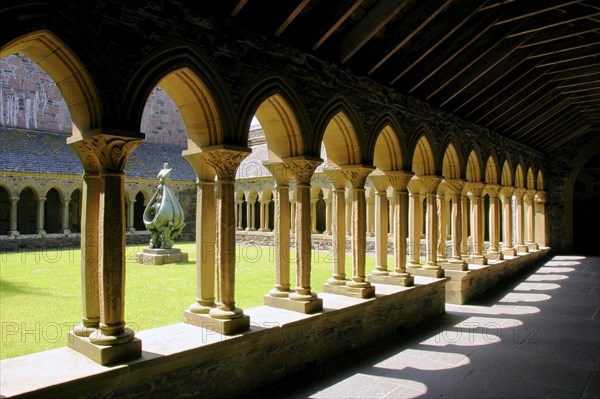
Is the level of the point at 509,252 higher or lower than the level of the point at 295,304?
lower

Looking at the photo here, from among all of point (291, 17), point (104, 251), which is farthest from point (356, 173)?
point (104, 251)

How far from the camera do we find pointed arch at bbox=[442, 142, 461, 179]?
8039 millimetres

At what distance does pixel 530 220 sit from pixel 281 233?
36.1 feet

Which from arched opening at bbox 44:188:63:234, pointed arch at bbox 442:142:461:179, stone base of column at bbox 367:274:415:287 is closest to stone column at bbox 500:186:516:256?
pointed arch at bbox 442:142:461:179

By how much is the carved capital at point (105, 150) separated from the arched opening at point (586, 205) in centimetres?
1528

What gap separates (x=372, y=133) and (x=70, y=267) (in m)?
8.36

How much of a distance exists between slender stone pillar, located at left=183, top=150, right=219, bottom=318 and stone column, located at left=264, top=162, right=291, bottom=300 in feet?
2.67

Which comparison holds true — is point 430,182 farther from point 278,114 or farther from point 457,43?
point 278,114

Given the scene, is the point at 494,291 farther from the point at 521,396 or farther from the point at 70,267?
the point at 70,267

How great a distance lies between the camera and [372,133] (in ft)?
18.6

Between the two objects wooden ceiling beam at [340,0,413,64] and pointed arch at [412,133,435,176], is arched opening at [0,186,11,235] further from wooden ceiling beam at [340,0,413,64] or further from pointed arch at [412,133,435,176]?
wooden ceiling beam at [340,0,413,64]

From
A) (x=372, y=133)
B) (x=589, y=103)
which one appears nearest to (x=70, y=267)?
(x=372, y=133)

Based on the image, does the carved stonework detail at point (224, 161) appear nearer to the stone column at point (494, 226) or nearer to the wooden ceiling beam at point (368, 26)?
the wooden ceiling beam at point (368, 26)

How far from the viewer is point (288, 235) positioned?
4.68 metres
